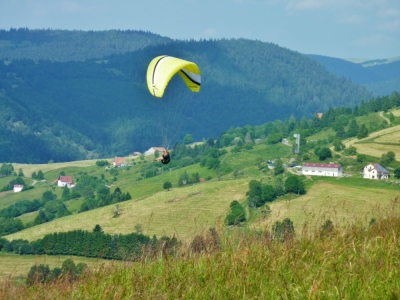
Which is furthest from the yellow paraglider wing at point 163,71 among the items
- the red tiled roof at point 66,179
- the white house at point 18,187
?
the red tiled roof at point 66,179

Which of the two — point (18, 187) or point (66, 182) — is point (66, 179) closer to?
point (66, 182)

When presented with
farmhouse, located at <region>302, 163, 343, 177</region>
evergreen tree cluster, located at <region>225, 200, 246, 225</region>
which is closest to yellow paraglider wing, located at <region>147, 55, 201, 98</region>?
evergreen tree cluster, located at <region>225, 200, 246, 225</region>

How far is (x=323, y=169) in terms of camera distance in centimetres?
10681

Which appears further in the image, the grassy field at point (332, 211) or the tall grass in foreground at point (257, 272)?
the grassy field at point (332, 211)

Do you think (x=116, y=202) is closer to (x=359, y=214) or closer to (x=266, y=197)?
(x=266, y=197)

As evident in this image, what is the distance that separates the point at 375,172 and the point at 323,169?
491 inches

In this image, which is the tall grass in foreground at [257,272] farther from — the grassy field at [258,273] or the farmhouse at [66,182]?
the farmhouse at [66,182]

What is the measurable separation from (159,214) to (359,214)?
286ft

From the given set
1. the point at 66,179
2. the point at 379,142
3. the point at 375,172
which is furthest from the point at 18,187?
the point at 375,172

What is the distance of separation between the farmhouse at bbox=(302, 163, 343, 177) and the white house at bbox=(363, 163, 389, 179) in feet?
16.6

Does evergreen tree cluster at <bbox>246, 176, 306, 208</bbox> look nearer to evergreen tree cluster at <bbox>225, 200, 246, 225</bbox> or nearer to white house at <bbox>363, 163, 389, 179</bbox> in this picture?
evergreen tree cluster at <bbox>225, 200, 246, 225</bbox>

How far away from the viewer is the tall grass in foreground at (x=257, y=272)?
6012mm

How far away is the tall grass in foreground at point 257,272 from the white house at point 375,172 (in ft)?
293

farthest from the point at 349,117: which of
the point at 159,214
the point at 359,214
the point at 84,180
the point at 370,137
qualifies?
the point at 359,214
